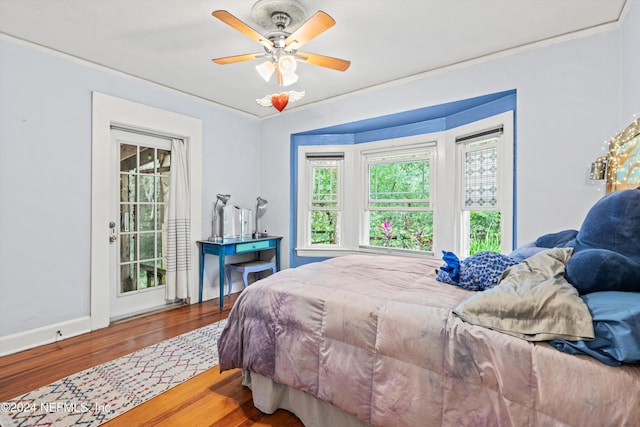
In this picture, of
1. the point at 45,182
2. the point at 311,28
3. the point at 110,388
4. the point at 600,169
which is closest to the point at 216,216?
the point at 45,182

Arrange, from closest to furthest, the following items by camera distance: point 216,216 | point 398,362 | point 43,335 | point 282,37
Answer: point 398,362, point 282,37, point 43,335, point 216,216

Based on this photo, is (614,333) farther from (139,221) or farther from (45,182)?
(139,221)

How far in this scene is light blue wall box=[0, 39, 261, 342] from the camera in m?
2.49

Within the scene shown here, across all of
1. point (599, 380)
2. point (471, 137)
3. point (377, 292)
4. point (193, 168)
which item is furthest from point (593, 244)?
point (193, 168)

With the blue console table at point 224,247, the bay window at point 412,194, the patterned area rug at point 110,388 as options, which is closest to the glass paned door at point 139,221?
the blue console table at point 224,247

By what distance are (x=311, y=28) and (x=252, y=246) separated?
2717mm

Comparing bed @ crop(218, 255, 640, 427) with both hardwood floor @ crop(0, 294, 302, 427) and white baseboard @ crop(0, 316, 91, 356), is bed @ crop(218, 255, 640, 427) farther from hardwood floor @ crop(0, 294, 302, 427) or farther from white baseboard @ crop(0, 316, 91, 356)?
white baseboard @ crop(0, 316, 91, 356)

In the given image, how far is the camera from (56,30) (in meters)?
2.38

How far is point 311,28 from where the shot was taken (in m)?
1.87

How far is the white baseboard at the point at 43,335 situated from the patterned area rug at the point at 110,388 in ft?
2.65

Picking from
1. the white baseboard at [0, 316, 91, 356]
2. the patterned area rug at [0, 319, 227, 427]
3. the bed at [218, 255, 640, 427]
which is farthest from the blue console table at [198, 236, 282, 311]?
the bed at [218, 255, 640, 427]

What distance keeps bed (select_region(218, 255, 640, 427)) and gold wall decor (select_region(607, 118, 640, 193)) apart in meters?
1.20

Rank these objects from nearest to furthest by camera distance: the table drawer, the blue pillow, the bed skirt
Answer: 1. the blue pillow
2. the bed skirt
3. the table drawer

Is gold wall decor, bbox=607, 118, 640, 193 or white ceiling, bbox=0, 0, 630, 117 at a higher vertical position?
white ceiling, bbox=0, 0, 630, 117
